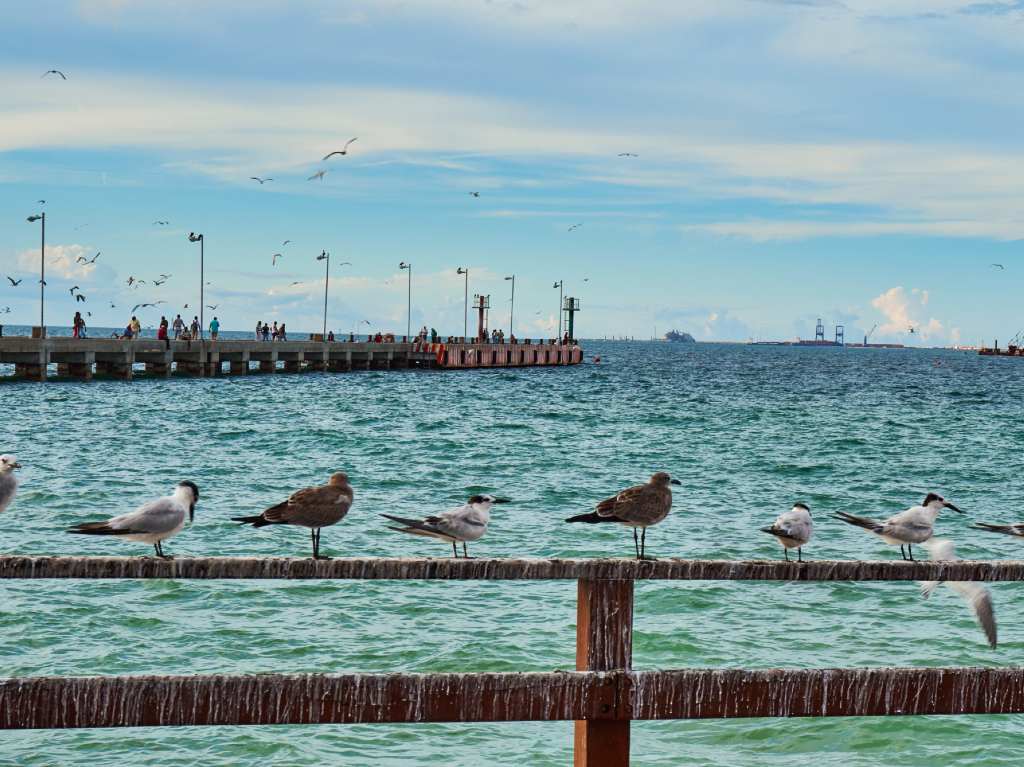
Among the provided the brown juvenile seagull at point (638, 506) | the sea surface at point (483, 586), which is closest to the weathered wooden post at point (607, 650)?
the brown juvenile seagull at point (638, 506)

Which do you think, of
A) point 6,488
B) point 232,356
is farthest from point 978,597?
point 232,356

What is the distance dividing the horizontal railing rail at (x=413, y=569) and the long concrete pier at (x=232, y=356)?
57563 millimetres

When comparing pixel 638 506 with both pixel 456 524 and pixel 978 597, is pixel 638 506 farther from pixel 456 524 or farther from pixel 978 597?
pixel 978 597

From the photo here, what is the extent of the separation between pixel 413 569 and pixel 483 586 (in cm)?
1190

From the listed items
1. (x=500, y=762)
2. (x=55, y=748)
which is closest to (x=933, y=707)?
(x=500, y=762)

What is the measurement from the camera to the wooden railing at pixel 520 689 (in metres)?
4.17

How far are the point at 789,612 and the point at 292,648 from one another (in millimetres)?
6597

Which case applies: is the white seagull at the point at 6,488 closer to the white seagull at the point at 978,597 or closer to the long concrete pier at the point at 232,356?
the white seagull at the point at 978,597

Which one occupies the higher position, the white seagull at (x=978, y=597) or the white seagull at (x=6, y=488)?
the white seagull at (x=6, y=488)

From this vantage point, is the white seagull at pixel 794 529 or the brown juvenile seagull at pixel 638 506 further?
the white seagull at pixel 794 529

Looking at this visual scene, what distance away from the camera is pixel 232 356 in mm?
79000

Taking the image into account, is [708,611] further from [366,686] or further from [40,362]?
[40,362]

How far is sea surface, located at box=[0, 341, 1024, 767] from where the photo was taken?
34.1 feet

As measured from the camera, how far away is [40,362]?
59875 millimetres
